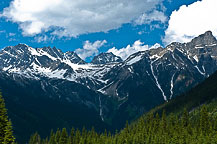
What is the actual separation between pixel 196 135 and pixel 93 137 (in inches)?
2388

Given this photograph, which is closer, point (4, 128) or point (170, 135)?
point (4, 128)

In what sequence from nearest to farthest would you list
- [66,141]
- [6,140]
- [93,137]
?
[6,140], [66,141], [93,137]

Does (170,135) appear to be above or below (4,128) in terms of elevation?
above

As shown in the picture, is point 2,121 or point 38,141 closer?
point 2,121

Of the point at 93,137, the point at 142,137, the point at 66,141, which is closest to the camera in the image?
the point at 142,137

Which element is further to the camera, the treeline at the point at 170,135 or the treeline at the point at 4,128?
the treeline at the point at 170,135

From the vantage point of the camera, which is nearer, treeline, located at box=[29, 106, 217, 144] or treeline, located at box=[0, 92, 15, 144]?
treeline, located at box=[0, 92, 15, 144]

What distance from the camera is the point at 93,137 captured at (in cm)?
15150

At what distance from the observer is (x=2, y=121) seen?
1647 inches

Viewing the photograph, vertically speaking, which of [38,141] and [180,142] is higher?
[38,141]

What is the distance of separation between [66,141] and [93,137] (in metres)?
16.8

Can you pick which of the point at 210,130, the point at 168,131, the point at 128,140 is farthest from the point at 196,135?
the point at 128,140

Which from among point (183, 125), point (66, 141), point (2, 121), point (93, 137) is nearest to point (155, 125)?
point (183, 125)

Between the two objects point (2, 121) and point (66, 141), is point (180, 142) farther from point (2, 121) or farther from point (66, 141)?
point (2, 121)
